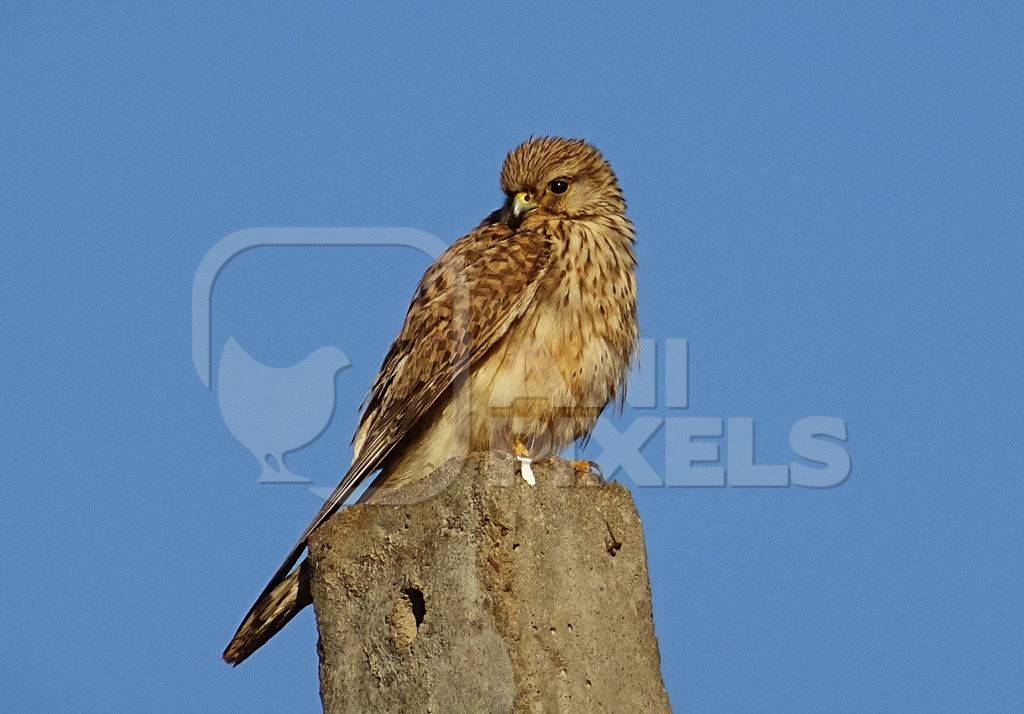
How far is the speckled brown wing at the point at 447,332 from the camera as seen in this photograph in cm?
542

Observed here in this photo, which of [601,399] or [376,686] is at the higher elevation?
[601,399]

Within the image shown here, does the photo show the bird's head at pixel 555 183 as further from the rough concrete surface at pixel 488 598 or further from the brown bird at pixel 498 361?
the rough concrete surface at pixel 488 598

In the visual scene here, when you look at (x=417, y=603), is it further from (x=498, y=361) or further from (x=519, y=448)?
(x=498, y=361)

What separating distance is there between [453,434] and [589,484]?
32.2 inches

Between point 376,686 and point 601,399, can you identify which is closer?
point 376,686

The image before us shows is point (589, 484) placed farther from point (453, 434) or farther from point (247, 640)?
point (247, 640)

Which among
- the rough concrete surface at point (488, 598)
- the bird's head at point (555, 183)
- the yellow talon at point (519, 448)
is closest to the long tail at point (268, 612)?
the rough concrete surface at point (488, 598)

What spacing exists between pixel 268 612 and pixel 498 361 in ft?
4.03

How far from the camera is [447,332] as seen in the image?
18.1 ft

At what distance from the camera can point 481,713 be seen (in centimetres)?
428

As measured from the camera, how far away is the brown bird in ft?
17.7

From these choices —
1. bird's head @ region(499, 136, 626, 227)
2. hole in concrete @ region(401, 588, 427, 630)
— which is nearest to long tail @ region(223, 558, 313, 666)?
hole in concrete @ region(401, 588, 427, 630)

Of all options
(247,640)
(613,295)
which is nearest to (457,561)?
(247,640)

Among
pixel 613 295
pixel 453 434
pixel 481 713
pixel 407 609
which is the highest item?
pixel 613 295
